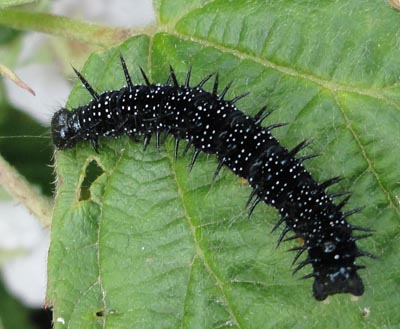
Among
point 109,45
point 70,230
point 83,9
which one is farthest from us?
point 83,9

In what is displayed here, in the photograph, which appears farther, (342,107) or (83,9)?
(83,9)

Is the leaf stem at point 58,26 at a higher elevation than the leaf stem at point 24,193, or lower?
higher

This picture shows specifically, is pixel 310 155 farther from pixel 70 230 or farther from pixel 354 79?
pixel 70 230

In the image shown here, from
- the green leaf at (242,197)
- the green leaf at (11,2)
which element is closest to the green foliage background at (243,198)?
the green leaf at (242,197)

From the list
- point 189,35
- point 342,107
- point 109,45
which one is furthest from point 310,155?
point 109,45

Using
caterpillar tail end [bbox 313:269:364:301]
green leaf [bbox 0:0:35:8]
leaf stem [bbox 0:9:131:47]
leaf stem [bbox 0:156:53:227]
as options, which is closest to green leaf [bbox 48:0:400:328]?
caterpillar tail end [bbox 313:269:364:301]

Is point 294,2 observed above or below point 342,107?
above

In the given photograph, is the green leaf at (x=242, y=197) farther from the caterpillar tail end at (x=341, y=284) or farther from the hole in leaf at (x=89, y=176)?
the caterpillar tail end at (x=341, y=284)
